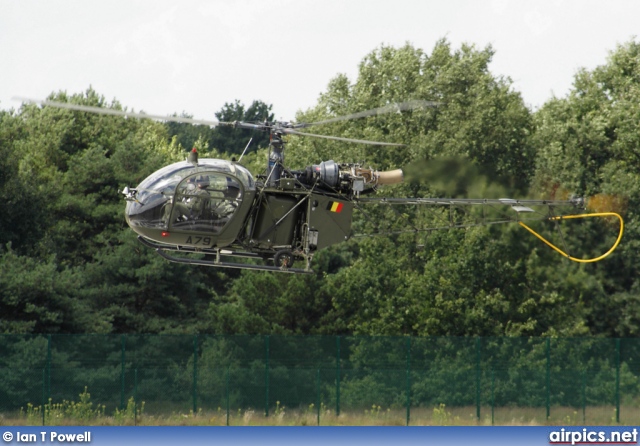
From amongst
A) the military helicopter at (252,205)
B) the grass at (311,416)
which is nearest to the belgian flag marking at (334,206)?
the military helicopter at (252,205)

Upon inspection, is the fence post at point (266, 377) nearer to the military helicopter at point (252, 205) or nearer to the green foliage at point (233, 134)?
the military helicopter at point (252, 205)

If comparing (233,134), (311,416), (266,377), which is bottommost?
(311,416)

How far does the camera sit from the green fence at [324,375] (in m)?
27.8

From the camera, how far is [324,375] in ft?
95.6

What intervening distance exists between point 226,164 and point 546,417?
50.5 feet

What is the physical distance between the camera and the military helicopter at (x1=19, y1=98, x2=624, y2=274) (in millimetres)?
18094

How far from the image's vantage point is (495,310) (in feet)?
117

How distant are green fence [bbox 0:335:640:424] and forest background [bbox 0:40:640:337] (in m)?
A: 3.52

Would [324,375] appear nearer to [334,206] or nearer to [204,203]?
[334,206]

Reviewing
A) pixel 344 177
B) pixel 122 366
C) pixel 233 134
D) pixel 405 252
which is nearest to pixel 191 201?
pixel 344 177

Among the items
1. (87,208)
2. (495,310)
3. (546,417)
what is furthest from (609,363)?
(87,208)

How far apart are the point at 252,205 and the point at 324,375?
37.2 ft

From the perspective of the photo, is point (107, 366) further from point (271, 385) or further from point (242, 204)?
point (242, 204)

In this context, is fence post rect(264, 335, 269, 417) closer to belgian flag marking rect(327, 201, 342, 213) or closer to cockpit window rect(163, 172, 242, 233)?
belgian flag marking rect(327, 201, 342, 213)
